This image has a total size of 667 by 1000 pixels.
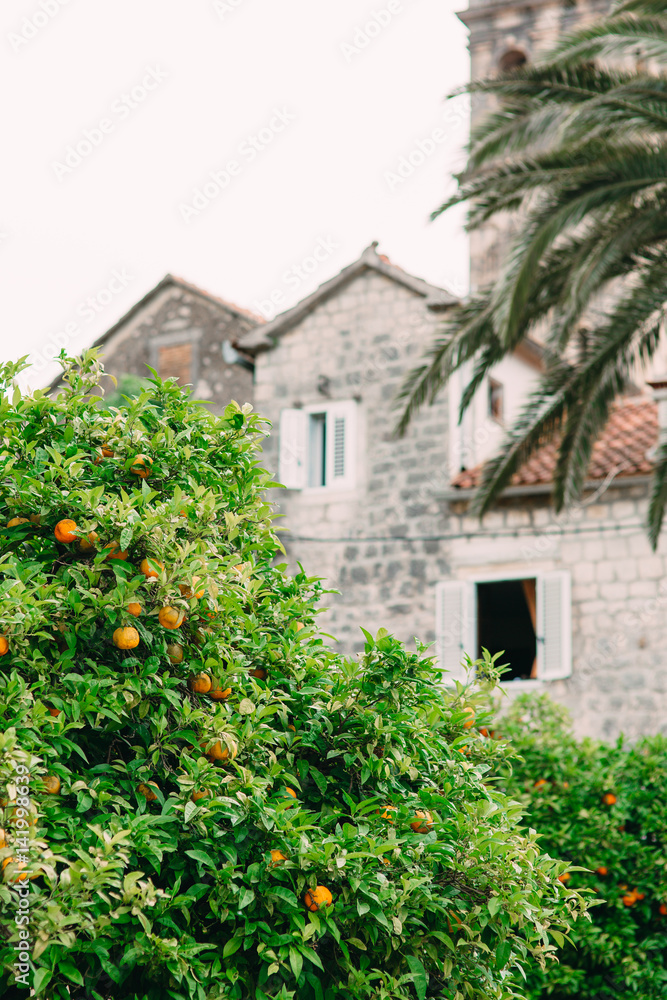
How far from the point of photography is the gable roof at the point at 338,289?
1631 cm

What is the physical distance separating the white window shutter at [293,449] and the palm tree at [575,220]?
5.06 meters

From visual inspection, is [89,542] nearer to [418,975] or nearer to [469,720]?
[418,975]

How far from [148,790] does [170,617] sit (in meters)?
0.63

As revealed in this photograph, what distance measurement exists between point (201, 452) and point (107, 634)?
97 centimetres

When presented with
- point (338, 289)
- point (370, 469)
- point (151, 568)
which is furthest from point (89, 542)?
point (338, 289)

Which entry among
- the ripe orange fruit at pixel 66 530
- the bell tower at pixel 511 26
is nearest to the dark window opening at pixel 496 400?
the bell tower at pixel 511 26

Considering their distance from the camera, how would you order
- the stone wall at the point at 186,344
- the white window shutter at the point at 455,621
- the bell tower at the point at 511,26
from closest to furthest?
the white window shutter at the point at 455,621, the stone wall at the point at 186,344, the bell tower at the point at 511,26

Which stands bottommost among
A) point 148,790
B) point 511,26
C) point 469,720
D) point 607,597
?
point 148,790

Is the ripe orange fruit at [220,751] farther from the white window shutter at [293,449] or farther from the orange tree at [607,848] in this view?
the white window shutter at [293,449]

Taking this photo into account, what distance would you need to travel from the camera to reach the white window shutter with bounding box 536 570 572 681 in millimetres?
14180

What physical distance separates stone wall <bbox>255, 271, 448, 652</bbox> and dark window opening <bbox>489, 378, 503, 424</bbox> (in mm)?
1366

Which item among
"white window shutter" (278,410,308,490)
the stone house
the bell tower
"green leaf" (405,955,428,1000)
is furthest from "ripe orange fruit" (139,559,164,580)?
the bell tower

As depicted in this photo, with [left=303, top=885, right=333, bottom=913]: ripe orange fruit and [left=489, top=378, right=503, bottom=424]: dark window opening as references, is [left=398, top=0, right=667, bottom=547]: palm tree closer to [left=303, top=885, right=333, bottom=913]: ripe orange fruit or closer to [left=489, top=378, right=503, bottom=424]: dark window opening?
[left=489, top=378, right=503, bottom=424]: dark window opening

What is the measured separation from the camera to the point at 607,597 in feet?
46.8
